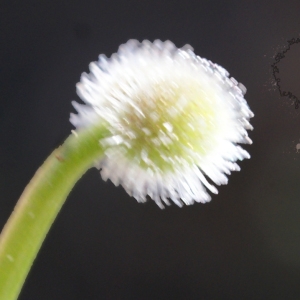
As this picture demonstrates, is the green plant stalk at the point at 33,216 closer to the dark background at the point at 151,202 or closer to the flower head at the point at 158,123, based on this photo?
the flower head at the point at 158,123

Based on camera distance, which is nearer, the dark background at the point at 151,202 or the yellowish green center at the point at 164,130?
the yellowish green center at the point at 164,130

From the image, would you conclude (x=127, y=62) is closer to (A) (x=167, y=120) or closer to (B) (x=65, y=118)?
(A) (x=167, y=120)

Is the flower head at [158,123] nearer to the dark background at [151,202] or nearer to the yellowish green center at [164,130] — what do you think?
the yellowish green center at [164,130]

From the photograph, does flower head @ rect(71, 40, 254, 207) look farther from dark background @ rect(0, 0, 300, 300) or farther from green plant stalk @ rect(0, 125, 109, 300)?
dark background @ rect(0, 0, 300, 300)

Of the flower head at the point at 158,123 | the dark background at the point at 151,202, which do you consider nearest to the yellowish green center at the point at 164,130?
the flower head at the point at 158,123

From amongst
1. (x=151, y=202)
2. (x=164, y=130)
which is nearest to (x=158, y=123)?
(x=164, y=130)

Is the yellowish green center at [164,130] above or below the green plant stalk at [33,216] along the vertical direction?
above

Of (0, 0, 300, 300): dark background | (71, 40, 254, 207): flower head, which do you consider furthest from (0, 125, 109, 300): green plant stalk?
(0, 0, 300, 300): dark background
